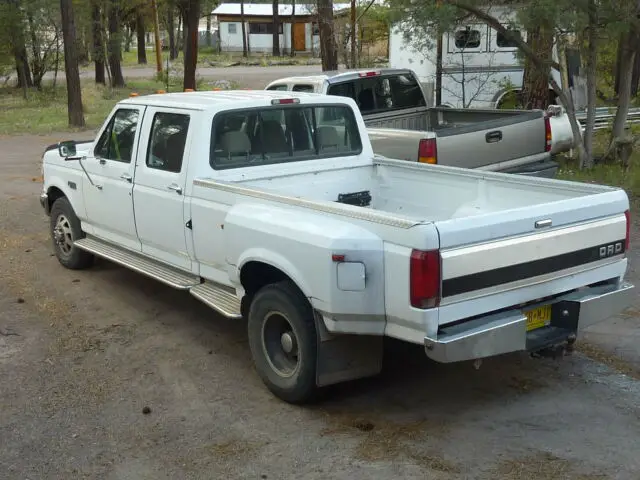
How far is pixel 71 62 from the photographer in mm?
20781

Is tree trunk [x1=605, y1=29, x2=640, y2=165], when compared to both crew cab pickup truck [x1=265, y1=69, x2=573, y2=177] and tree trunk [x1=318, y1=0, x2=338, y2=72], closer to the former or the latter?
crew cab pickup truck [x1=265, y1=69, x2=573, y2=177]

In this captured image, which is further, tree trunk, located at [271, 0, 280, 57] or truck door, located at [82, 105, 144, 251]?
tree trunk, located at [271, 0, 280, 57]

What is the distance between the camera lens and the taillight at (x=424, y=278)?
4.04 metres

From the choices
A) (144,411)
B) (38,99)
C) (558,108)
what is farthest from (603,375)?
(38,99)

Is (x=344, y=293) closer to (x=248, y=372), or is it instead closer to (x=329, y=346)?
(x=329, y=346)

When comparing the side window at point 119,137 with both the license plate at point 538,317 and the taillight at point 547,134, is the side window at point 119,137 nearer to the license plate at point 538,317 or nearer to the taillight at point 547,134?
the license plate at point 538,317

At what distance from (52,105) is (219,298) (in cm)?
2419

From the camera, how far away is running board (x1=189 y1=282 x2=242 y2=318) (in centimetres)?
540

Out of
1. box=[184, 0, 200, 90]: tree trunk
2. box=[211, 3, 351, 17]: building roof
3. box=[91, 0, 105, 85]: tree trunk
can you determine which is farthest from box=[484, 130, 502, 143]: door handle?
box=[211, 3, 351, 17]: building roof

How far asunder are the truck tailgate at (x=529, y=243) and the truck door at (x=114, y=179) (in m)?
3.40

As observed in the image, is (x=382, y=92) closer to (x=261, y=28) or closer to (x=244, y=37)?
(x=244, y=37)

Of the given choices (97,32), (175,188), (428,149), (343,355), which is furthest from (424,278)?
(97,32)

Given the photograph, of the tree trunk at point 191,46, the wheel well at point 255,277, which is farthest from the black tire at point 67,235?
the tree trunk at point 191,46

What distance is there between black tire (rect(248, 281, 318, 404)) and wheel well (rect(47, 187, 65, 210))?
391 centimetres
